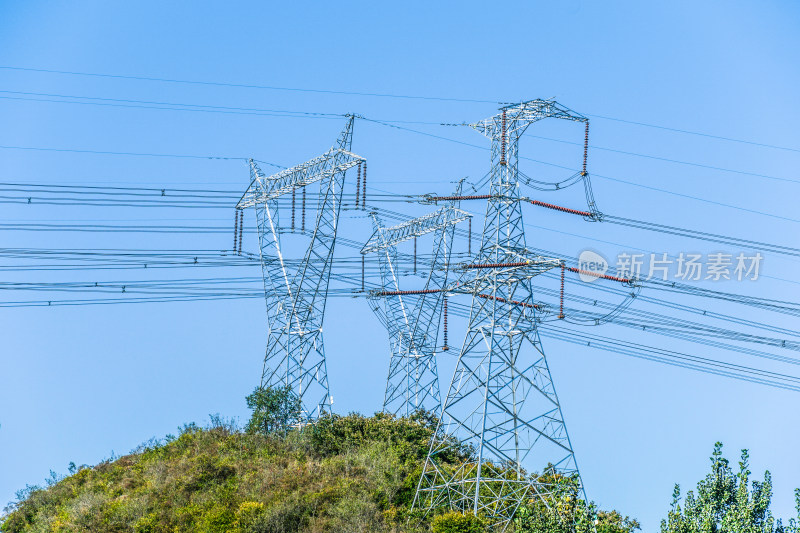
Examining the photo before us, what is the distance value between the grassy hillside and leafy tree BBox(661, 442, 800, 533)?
13.1 m

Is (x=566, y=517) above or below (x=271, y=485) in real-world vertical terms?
above

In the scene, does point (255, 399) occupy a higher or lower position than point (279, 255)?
lower

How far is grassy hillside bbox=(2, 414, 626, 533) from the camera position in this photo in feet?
196

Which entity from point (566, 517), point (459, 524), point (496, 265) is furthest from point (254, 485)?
point (566, 517)

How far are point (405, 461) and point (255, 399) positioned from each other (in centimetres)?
1147

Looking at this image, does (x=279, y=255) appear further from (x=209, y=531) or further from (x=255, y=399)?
(x=209, y=531)

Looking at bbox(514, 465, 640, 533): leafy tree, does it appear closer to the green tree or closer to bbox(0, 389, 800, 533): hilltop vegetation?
bbox(0, 389, 800, 533): hilltop vegetation

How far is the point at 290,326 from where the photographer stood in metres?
69.7

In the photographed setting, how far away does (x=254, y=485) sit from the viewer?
63969 mm

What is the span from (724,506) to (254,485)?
3021 centimetres

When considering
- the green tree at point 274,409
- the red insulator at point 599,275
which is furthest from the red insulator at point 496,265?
the green tree at point 274,409

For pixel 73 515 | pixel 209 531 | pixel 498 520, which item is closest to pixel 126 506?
pixel 73 515

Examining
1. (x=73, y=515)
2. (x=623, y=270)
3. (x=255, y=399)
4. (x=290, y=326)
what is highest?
(x=623, y=270)

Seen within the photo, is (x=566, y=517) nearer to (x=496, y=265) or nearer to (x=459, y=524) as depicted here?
(x=459, y=524)
